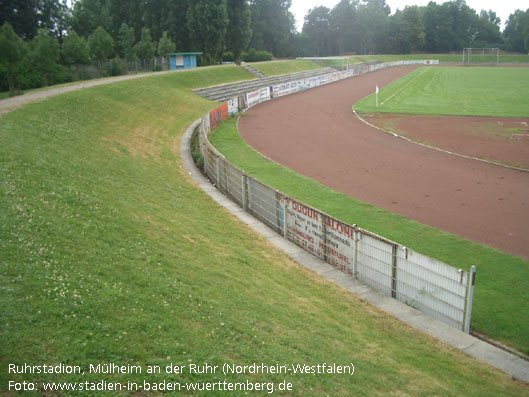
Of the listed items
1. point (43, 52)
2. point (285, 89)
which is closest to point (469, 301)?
point (43, 52)

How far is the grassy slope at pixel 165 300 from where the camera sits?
6.46m

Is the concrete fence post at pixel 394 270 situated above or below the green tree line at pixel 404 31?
below

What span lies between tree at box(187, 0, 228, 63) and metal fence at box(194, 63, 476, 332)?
166 feet

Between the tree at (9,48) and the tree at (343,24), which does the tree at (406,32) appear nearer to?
the tree at (343,24)

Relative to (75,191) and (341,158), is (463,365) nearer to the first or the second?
(75,191)

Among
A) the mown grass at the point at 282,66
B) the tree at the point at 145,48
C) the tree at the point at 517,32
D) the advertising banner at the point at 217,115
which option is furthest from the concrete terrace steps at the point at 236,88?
the tree at the point at 517,32

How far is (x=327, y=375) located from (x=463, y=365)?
2.86 m

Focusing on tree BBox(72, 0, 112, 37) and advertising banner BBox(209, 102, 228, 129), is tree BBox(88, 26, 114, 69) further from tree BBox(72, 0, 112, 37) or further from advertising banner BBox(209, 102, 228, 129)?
advertising banner BBox(209, 102, 228, 129)

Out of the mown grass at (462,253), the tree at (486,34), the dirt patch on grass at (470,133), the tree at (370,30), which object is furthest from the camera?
the tree at (486,34)

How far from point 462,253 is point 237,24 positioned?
61823 millimetres

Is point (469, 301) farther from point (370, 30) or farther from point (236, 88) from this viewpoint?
point (370, 30)

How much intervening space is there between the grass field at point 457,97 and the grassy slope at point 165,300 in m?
31.3

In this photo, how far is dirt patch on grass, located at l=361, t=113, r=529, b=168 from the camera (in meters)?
25.2

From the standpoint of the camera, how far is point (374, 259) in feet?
36.8
